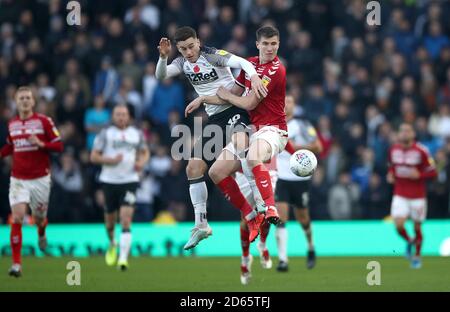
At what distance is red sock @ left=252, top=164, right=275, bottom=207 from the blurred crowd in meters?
8.74

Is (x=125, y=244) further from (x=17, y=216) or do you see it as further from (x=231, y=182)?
(x=231, y=182)

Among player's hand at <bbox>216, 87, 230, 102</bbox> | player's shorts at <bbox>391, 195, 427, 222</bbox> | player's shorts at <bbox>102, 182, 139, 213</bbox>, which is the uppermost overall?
player's hand at <bbox>216, 87, 230, 102</bbox>

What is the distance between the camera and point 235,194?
555 inches

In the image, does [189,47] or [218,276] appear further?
[218,276]

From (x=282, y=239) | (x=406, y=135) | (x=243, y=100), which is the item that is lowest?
(x=282, y=239)

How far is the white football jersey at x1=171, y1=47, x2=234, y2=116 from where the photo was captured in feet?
44.0

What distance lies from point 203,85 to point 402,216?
679 cm

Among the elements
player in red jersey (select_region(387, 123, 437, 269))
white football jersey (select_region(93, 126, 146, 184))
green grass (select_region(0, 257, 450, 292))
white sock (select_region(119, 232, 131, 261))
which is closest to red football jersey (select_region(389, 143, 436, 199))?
player in red jersey (select_region(387, 123, 437, 269))

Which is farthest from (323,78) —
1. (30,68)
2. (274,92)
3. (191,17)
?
(274,92)

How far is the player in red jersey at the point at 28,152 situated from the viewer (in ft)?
53.4

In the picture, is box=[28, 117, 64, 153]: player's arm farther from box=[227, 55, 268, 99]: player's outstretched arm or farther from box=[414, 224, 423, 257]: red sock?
box=[414, 224, 423, 257]: red sock

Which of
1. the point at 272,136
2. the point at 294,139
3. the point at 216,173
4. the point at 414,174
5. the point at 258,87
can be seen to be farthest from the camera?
the point at 414,174

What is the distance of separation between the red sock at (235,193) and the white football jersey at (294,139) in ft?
14.0

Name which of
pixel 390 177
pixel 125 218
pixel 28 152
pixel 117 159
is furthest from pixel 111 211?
pixel 390 177
